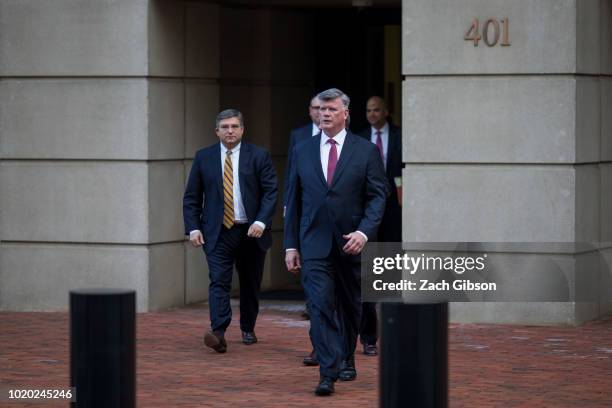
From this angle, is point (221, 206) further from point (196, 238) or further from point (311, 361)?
point (311, 361)

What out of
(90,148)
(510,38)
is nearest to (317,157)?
(510,38)

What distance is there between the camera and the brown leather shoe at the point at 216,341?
10.9m

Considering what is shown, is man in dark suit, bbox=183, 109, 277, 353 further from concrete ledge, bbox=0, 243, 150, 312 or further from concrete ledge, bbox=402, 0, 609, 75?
concrete ledge, bbox=0, 243, 150, 312

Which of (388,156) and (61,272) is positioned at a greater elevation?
(388,156)

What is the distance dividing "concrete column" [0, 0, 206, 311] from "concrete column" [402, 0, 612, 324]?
244 cm

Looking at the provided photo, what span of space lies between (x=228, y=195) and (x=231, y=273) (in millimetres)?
622

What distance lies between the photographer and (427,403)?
21.0ft

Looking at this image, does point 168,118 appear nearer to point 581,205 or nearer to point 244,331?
point 244,331

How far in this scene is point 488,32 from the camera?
1249 centimetres

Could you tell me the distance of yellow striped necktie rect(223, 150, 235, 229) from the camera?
11328 millimetres

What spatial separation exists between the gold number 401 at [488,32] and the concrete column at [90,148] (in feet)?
9.82

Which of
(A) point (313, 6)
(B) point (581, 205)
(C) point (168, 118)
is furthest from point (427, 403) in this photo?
(A) point (313, 6)

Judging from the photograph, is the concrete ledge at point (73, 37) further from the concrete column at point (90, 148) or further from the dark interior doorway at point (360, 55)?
the dark interior doorway at point (360, 55)

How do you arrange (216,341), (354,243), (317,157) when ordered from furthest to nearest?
(216,341)
(317,157)
(354,243)
